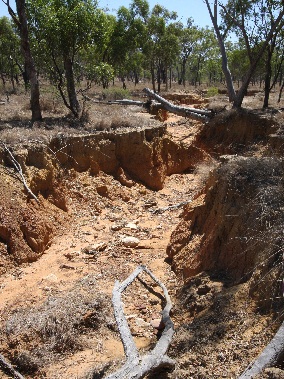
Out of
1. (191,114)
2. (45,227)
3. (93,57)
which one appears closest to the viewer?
(45,227)

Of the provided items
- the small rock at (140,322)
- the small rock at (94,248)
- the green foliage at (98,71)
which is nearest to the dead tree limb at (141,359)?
the small rock at (140,322)

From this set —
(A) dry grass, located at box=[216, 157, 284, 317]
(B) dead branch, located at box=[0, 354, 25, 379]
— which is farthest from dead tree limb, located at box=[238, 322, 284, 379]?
(B) dead branch, located at box=[0, 354, 25, 379]

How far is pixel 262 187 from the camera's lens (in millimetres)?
5688

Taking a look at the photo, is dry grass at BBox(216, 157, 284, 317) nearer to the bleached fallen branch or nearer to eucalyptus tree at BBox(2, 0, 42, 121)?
the bleached fallen branch

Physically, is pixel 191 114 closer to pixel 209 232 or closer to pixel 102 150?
pixel 102 150

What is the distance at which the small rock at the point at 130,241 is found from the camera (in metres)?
8.26

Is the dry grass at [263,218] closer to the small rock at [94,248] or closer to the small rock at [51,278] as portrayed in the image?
the small rock at [94,248]

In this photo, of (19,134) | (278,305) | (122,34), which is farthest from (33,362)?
(122,34)

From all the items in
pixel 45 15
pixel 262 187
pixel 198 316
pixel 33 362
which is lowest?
pixel 33 362

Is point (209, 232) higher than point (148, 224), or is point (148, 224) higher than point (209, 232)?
point (209, 232)

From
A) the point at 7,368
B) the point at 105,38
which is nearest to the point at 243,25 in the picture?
the point at 105,38

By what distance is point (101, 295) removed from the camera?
6066 mm

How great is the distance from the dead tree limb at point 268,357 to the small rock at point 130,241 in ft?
16.8

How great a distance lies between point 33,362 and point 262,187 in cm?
419
